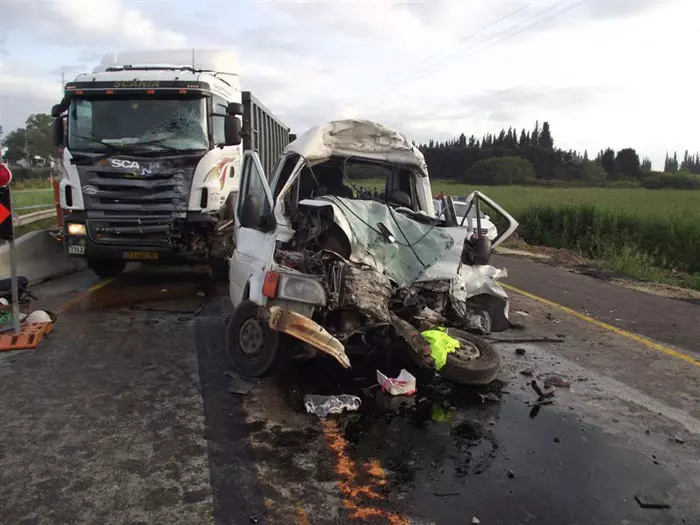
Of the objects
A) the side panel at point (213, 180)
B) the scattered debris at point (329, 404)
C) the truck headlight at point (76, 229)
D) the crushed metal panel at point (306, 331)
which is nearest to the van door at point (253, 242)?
the crushed metal panel at point (306, 331)

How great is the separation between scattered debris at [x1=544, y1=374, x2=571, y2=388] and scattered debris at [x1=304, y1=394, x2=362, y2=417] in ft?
6.36

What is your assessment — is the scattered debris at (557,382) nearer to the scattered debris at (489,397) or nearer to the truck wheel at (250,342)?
the scattered debris at (489,397)

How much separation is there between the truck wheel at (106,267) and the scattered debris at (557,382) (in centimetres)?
753

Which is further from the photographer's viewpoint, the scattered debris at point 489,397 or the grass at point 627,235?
the grass at point 627,235

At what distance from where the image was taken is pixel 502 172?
64688 millimetres

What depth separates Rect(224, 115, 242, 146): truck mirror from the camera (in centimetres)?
962

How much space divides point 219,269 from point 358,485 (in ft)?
23.6

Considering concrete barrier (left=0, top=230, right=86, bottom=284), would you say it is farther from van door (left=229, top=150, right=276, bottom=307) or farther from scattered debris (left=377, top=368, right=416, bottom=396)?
scattered debris (left=377, top=368, right=416, bottom=396)

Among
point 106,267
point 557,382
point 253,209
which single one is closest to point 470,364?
point 557,382

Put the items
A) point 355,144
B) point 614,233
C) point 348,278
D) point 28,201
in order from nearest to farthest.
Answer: point 348,278, point 355,144, point 614,233, point 28,201

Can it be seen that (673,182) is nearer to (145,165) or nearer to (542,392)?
(145,165)

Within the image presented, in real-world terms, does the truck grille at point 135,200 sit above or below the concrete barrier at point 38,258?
above

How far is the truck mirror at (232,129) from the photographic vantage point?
9625mm

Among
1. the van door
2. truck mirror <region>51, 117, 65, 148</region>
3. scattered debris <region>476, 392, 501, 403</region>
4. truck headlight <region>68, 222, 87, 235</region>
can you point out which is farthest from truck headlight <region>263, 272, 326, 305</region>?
truck mirror <region>51, 117, 65, 148</region>
